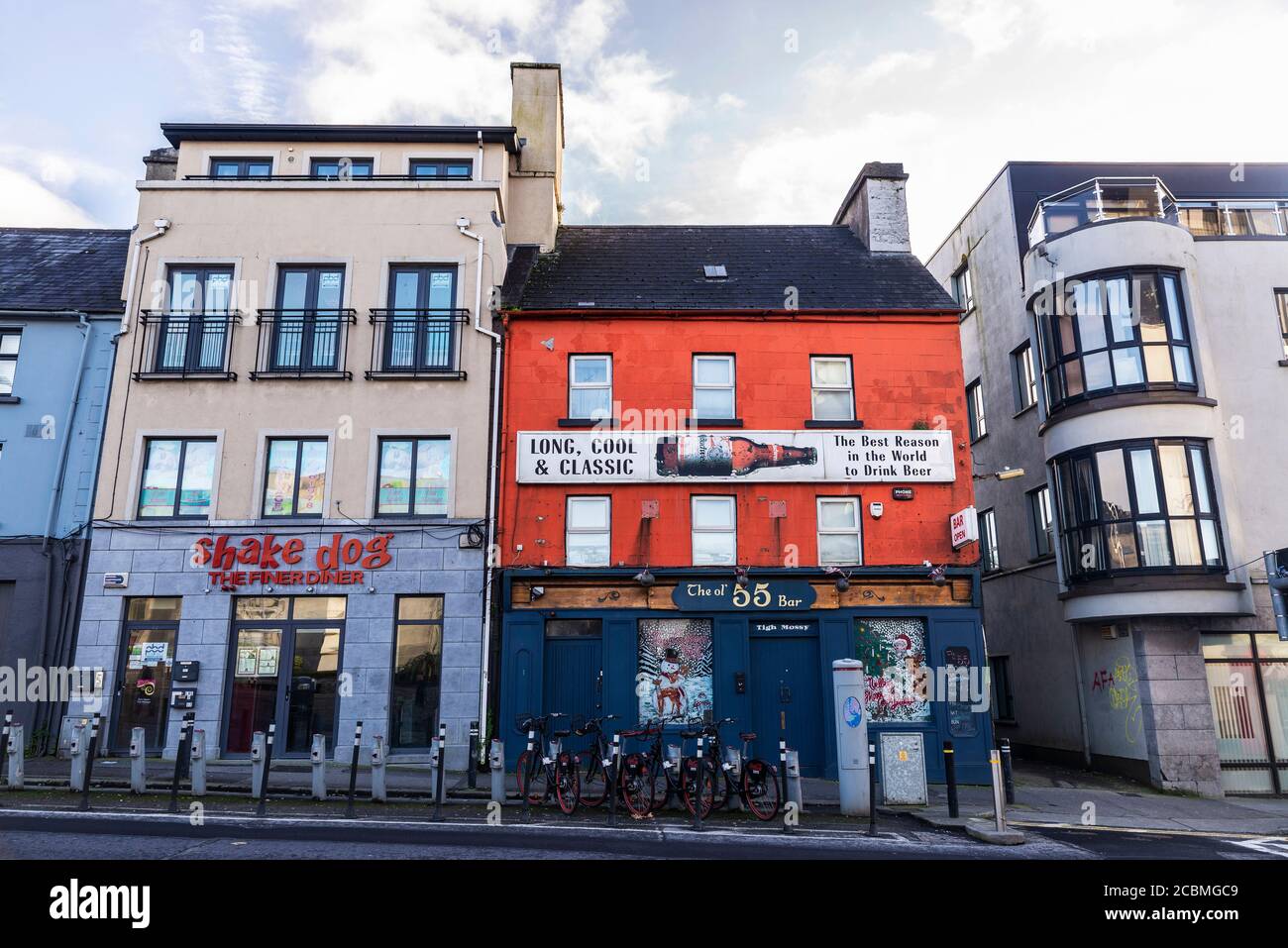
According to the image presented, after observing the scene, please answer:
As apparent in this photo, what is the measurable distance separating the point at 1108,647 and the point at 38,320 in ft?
77.8

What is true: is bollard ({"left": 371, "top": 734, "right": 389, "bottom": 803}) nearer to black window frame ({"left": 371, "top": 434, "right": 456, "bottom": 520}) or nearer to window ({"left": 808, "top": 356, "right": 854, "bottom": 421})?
black window frame ({"left": 371, "top": 434, "right": 456, "bottom": 520})

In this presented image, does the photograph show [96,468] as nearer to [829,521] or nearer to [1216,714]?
[829,521]

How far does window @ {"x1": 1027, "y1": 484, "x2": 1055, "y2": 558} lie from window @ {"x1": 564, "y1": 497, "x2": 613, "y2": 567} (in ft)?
34.8

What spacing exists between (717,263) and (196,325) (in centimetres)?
1164

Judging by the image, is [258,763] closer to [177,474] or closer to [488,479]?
[488,479]

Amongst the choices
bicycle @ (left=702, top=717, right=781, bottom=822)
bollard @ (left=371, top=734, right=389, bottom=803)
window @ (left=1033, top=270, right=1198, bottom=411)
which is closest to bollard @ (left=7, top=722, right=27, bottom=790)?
bollard @ (left=371, top=734, right=389, bottom=803)

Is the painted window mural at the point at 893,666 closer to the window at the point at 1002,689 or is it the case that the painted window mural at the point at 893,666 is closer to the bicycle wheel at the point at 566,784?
the window at the point at 1002,689

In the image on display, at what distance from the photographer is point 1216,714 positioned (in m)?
16.5

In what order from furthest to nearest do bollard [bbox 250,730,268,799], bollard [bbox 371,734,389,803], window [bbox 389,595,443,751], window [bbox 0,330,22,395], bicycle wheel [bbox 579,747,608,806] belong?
window [bbox 0,330,22,395] → window [bbox 389,595,443,751] → bollard [bbox 371,734,389,803] → bicycle wheel [bbox 579,747,608,806] → bollard [bbox 250,730,268,799]

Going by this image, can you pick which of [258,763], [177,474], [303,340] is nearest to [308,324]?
[303,340]

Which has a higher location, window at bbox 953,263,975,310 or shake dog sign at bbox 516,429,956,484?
window at bbox 953,263,975,310

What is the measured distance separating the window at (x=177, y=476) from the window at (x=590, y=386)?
7379 millimetres

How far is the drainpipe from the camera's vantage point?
15.9 metres

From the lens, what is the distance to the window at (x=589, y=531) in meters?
16.8
